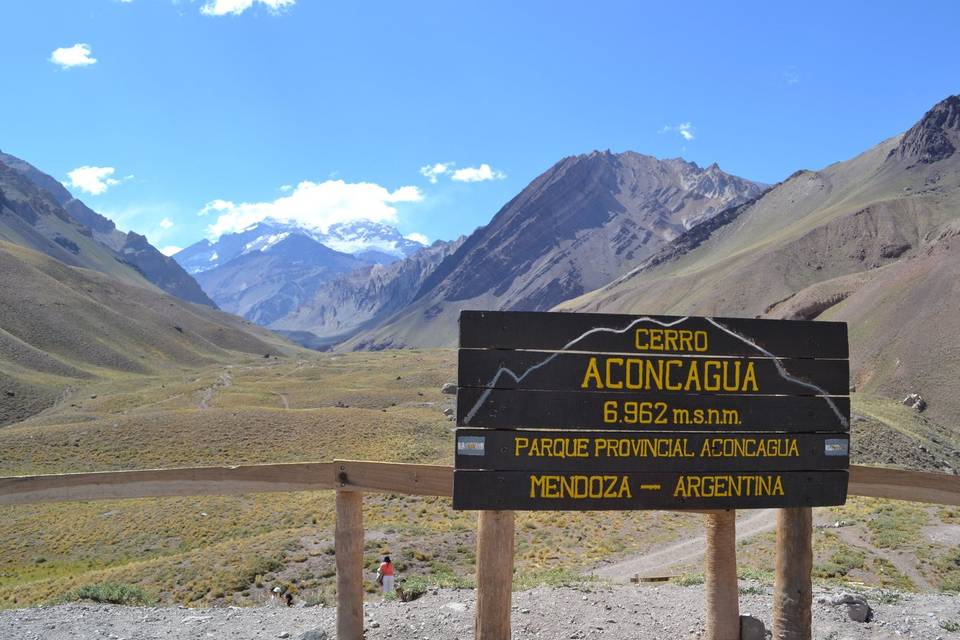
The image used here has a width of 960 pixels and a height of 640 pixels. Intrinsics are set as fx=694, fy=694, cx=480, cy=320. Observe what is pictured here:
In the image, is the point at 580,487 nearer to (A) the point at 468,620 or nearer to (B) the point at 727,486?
(B) the point at 727,486

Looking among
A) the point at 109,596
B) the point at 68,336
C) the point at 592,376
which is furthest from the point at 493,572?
the point at 68,336

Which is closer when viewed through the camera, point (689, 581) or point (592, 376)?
point (592, 376)

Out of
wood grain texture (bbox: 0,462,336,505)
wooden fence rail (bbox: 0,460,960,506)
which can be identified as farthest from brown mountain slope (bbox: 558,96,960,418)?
wood grain texture (bbox: 0,462,336,505)

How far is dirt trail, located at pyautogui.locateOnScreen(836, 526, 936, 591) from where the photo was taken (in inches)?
683

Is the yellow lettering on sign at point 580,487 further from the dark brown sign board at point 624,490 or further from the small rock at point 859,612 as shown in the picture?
the small rock at point 859,612

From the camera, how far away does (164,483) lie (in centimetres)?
667

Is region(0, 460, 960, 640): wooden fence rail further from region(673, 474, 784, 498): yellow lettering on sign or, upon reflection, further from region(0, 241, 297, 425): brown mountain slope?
region(0, 241, 297, 425): brown mountain slope

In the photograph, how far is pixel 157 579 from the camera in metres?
19.1

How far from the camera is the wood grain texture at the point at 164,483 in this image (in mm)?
6559

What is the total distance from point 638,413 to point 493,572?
185cm

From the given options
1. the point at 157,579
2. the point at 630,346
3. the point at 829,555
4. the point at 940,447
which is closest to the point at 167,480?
the point at 630,346

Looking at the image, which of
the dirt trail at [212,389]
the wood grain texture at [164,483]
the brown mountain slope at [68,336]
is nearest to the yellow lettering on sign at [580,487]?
the wood grain texture at [164,483]

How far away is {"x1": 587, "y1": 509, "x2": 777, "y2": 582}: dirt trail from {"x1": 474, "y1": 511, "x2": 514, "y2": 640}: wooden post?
11457 millimetres

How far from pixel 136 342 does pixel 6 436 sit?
107 m
